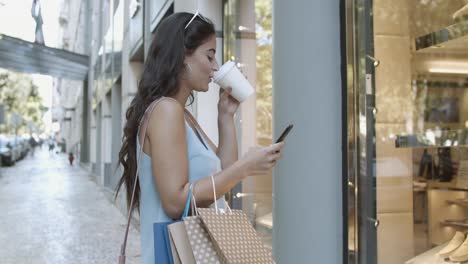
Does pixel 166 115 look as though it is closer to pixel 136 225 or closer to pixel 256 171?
pixel 256 171

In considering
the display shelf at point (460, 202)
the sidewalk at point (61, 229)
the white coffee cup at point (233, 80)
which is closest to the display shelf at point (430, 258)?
the display shelf at point (460, 202)

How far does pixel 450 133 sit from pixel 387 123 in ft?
1.24

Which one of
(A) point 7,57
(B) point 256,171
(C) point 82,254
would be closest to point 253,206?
(B) point 256,171

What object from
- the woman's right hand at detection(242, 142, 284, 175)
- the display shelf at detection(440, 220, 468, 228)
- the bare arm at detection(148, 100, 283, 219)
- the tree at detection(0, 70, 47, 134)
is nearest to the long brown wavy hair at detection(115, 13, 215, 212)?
the bare arm at detection(148, 100, 283, 219)

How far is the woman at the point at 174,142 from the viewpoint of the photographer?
1.47 m

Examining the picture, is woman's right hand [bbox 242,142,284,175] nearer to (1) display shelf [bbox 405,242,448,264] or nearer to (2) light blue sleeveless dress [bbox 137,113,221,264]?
(2) light blue sleeveless dress [bbox 137,113,221,264]

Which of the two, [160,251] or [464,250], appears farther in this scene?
[464,250]

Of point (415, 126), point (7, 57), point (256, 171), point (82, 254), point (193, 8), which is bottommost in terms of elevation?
point (82, 254)

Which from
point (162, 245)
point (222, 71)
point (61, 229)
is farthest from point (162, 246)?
point (61, 229)

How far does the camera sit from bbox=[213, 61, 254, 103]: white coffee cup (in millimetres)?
1800

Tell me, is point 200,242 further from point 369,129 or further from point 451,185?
point 451,185

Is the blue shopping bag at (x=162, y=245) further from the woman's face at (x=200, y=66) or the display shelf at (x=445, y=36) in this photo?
the display shelf at (x=445, y=36)

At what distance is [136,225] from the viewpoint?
8.44 meters

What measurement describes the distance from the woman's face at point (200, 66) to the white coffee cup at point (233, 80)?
0.35 feet
